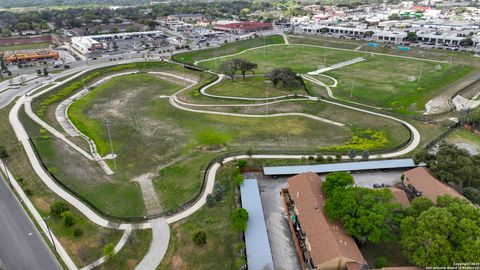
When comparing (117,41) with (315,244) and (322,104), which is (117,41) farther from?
(315,244)

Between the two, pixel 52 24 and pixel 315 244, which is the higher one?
pixel 52 24

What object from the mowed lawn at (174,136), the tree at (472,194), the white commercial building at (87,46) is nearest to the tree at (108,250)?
the mowed lawn at (174,136)

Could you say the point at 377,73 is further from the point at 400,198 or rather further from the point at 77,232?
the point at 77,232

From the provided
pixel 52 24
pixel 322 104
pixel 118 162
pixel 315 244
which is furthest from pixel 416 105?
pixel 52 24

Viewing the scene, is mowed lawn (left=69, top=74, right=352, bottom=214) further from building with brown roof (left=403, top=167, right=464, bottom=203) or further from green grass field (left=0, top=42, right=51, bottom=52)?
green grass field (left=0, top=42, right=51, bottom=52)

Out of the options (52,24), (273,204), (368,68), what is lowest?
(273,204)

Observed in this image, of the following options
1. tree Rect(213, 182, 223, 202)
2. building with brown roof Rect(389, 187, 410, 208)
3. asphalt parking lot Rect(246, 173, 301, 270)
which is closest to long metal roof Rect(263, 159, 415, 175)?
asphalt parking lot Rect(246, 173, 301, 270)
